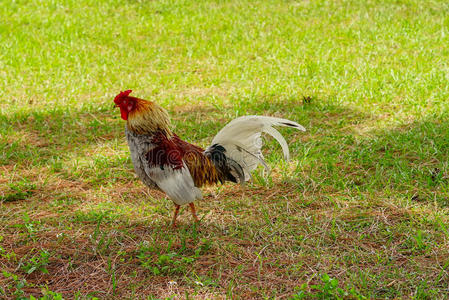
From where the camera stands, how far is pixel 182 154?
11.8 feet

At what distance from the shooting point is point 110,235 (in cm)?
362

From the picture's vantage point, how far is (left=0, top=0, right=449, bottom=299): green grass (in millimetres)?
3184

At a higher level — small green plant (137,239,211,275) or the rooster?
the rooster

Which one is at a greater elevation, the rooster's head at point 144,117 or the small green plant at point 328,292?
the rooster's head at point 144,117

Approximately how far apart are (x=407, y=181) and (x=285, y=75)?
314 centimetres

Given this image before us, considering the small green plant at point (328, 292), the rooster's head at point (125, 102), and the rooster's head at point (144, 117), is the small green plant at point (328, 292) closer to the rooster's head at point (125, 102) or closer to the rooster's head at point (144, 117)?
the rooster's head at point (144, 117)

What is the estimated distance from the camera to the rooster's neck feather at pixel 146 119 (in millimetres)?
3553

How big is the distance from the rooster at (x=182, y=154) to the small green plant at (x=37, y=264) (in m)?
0.82

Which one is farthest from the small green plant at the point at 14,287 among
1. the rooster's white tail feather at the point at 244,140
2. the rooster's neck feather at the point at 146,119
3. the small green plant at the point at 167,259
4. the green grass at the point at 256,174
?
the rooster's white tail feather at the point at 244,140

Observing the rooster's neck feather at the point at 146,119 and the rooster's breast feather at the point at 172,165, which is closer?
the rooster's breast feather at the point at 172,165

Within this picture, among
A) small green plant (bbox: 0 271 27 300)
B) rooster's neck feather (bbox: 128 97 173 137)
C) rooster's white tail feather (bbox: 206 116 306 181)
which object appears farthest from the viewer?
rooster's neck feather (bbox: 128 97 173 137)

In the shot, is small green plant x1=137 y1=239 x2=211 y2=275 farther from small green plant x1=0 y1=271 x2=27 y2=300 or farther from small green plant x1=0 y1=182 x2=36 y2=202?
small green plant x1=0 y1=182 x2=36 y2=202

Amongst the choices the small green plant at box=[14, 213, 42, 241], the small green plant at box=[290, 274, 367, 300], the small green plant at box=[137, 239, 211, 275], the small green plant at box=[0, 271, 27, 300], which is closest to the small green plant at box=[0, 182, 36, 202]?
the small green plant at box=[14, 213, 42, 241]

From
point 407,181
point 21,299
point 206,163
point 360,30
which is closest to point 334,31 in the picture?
point 360,30
